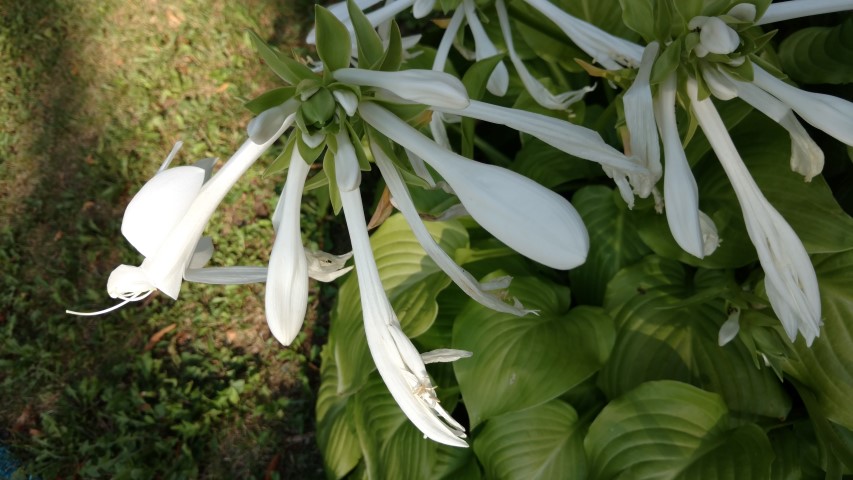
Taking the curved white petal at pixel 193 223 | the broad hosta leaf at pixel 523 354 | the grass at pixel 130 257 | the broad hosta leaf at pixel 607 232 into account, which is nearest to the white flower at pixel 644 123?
the curved white petal at pixel 193 223

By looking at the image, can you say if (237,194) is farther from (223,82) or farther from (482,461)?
(482,461)

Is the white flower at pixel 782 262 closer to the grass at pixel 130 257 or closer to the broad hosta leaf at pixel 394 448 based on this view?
the broad hosta leaf at pixel 394 448

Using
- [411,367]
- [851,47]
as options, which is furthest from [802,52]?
[411,367]

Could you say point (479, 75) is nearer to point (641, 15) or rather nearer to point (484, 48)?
point (484, 48)

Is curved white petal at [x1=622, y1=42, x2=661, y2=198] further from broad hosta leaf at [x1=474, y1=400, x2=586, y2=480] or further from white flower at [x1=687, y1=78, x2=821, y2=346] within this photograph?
broad hosta leaf at [x1=474, y1=400, x2=586, y2=480]

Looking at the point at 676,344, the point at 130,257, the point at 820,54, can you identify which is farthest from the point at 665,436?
the point at 130,257

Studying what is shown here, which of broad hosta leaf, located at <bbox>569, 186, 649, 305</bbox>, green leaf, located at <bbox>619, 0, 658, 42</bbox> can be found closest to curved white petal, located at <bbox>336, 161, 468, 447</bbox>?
green leaf, located at <bbox>619, 0, 658, 42</bbox>

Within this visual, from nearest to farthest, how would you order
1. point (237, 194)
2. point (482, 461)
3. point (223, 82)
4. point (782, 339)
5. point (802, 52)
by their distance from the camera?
point (782, 339)
point (802, 52)
point (482, 461)
point (237, 194)
point (223, 82)
